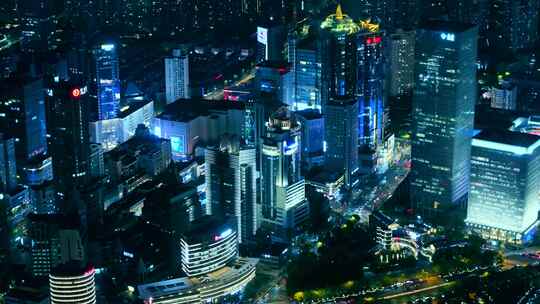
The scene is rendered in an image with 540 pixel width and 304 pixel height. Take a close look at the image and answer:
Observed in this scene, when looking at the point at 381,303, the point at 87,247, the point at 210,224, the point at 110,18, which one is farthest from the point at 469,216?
the point at 110,18

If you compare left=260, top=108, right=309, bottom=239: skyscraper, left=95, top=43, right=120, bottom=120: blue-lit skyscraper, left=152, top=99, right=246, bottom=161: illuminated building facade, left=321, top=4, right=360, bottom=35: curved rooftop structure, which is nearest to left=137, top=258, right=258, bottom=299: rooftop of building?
left=260, top=108, right=309, bottom=239: skyscraper

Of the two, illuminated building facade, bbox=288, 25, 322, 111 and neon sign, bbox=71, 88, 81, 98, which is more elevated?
neon sign, bbox=71, 88, 81, 98

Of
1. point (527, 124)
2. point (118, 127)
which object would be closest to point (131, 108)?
point (118, 127)

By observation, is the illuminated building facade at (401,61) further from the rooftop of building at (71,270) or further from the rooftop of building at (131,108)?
the rooftop of building at (71,270)

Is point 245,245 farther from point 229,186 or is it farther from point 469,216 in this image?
point 469,216

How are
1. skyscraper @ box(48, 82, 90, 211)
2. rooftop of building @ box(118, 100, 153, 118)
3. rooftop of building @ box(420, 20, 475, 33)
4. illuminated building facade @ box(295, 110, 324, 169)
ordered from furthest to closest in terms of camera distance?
rooftop of building @ box(118, 100, 153, 118)
illuminated building facade @ box(295, 110, 324, 169)
skyscraper @ box(48, 82, 90, 211)
rooftop of building @ box(420, 20, 475, 33)

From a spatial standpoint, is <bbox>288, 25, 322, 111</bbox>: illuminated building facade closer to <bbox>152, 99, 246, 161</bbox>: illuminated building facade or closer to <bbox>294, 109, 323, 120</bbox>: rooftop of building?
<bbox>294, 109, 323, 120</bbox>: rooftop of building
